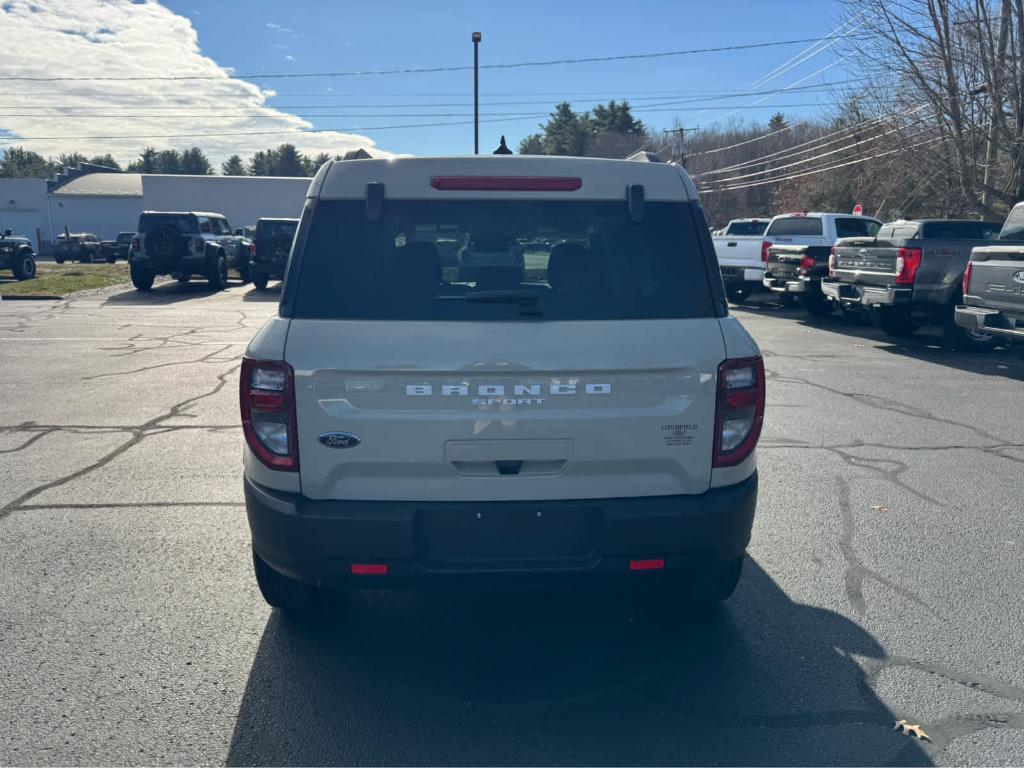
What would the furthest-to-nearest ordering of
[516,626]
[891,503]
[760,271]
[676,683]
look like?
[760,271] < [891,503] < [516,626] < [676,683]

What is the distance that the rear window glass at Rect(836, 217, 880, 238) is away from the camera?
1823 cm

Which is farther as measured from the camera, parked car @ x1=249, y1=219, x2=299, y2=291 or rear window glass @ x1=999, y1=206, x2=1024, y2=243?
parked car @ x1=249, y1=219, x2=299, y2=291

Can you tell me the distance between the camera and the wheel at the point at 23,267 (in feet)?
81.5

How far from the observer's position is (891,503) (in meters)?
5.68

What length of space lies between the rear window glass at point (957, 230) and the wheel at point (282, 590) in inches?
474

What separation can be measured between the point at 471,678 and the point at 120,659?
1.46 m

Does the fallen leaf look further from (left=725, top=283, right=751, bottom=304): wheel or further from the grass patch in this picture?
the grass patch

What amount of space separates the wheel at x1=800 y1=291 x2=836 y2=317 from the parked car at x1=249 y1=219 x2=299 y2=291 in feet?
45.0

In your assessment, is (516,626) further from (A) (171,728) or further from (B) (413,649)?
(A) (171,728)

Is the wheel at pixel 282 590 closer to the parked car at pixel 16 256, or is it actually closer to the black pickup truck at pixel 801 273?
the black pickup truck at pixel 801 273

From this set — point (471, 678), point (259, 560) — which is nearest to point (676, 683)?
point (471, 678)

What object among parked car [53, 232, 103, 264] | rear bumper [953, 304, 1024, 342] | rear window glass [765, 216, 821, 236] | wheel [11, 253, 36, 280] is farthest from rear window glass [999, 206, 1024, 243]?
parked car [53, 232, 103, 264]

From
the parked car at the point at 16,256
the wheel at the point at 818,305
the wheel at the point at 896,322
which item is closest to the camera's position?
the wheel at the point at 896,322

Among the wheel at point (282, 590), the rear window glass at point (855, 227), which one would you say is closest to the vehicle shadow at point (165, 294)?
the rear window glass at point (855, 227)
